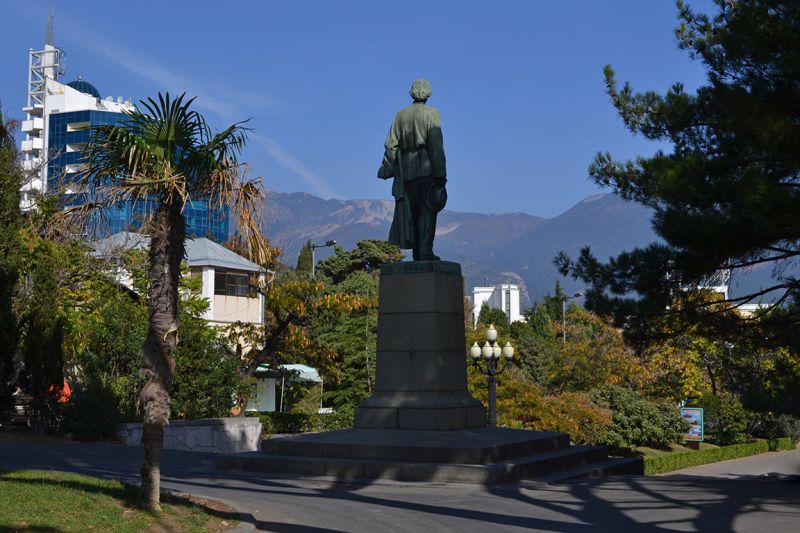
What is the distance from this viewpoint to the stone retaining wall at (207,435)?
66.5ft

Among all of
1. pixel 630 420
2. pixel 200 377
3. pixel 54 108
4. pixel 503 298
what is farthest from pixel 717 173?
pixel 503 298

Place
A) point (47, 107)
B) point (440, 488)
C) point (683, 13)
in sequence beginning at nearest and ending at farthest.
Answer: point (440, 488)
point (683, 13)
point (47, 107)

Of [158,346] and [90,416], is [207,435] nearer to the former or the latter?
[90,416]

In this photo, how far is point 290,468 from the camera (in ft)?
46.1

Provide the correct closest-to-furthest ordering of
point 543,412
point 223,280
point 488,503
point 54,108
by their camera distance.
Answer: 1. point 488,503
2. point 543,412
3. point 223,280
4. point 54,108

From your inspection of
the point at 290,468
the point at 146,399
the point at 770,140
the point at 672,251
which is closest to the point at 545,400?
the point at 672,251

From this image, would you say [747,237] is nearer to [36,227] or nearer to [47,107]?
[36,227]

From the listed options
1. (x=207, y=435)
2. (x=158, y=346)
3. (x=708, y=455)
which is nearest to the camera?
(x=158, y=346)

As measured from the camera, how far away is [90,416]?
19953mm

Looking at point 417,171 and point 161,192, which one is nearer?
point 161,192

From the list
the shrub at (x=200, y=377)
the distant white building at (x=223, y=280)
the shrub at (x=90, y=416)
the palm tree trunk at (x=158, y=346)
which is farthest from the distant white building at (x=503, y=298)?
the palm tree trunk at (x=158, y=346)

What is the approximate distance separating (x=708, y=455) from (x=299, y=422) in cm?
1755

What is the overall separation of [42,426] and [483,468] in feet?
38.6

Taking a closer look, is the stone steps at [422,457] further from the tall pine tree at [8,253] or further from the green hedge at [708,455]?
the green hedge at [708,455]
